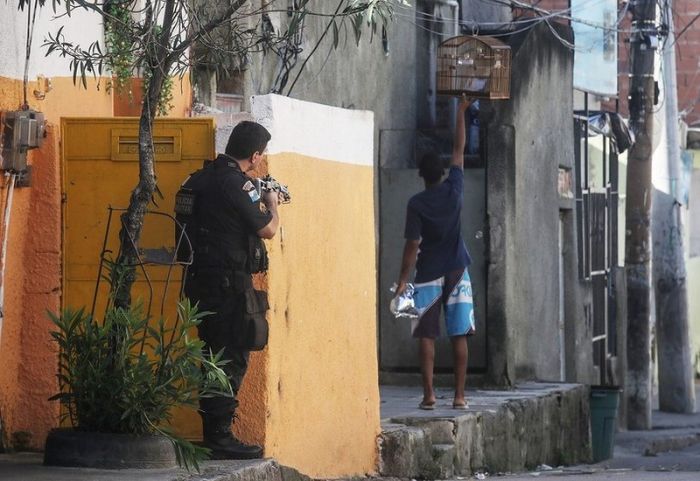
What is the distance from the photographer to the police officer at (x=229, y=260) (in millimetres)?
7148

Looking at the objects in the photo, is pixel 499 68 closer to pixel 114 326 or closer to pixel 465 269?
pixel 465 269

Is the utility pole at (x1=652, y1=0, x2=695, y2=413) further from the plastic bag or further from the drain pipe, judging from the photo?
the drain pipe

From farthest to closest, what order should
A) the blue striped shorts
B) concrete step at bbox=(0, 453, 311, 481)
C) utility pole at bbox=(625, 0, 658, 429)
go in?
utility pole at bbox=(625, 0, 658, 429) < the blue striped shorts < concrete step at bbox=(0, 453, 311, 481)

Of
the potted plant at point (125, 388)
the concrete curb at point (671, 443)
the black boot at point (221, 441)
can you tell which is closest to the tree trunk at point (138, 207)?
the potted plant at point (125, 388)

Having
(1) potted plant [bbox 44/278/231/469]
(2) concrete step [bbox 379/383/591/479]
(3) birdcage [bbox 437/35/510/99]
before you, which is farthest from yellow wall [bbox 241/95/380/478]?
(3) birdcage [bbox 437/35/510/99]

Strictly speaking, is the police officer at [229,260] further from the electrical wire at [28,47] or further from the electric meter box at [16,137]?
the electrical wire at [28,47]

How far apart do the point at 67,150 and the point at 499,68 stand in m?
5.46

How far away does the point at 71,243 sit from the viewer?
7777mm

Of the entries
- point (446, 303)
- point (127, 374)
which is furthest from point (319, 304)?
point (446, 303)

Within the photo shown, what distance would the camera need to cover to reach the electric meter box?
7.46 metres

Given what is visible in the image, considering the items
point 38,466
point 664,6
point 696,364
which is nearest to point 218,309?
point 38,466

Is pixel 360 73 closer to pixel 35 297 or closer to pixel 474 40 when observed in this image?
pixel 474 40

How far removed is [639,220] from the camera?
17.6 metres

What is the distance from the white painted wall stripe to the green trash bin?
5692mm
